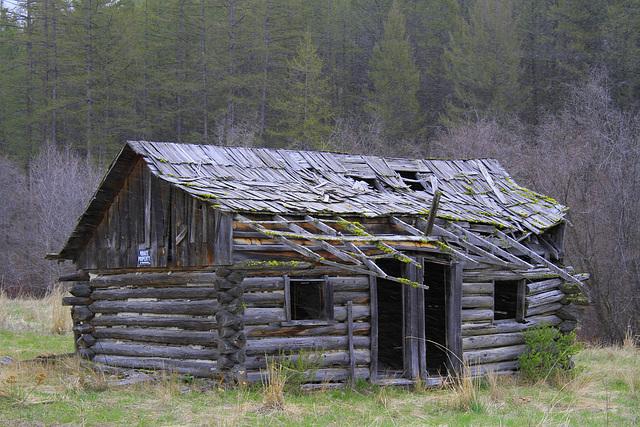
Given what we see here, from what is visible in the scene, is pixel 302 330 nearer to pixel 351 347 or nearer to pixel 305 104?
pixel 351 347

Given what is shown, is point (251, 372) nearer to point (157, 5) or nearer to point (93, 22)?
point (93, 22)

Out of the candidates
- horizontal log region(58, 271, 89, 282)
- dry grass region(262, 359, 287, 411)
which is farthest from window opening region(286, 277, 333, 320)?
horizontal log region(58, 271, 89, 282)

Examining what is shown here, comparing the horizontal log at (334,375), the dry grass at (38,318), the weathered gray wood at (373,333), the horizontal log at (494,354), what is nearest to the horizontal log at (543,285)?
the horizontal log at (494,354)

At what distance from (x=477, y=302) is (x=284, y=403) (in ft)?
17.1

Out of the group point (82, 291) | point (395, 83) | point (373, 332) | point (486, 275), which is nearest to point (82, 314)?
point (82, 291)

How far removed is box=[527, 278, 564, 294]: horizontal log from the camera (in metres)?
13.3

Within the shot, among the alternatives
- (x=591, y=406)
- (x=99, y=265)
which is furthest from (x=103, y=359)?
(x=591, y=406)

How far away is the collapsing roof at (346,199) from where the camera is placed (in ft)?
32.7

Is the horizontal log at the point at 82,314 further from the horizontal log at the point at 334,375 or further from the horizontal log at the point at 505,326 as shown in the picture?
the horizontal log at the point at 505,326

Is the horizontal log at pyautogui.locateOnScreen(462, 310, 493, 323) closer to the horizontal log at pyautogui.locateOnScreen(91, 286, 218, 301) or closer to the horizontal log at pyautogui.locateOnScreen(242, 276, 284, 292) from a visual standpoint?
the horizontal log at pyautogui.locateOnScreen(242, 276, 284, 292)

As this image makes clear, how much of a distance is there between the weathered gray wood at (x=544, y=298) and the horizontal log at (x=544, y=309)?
75 millimetres

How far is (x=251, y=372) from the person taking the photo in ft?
33.0

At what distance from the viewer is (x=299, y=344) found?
10.5 meters

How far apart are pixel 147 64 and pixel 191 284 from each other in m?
26.1
